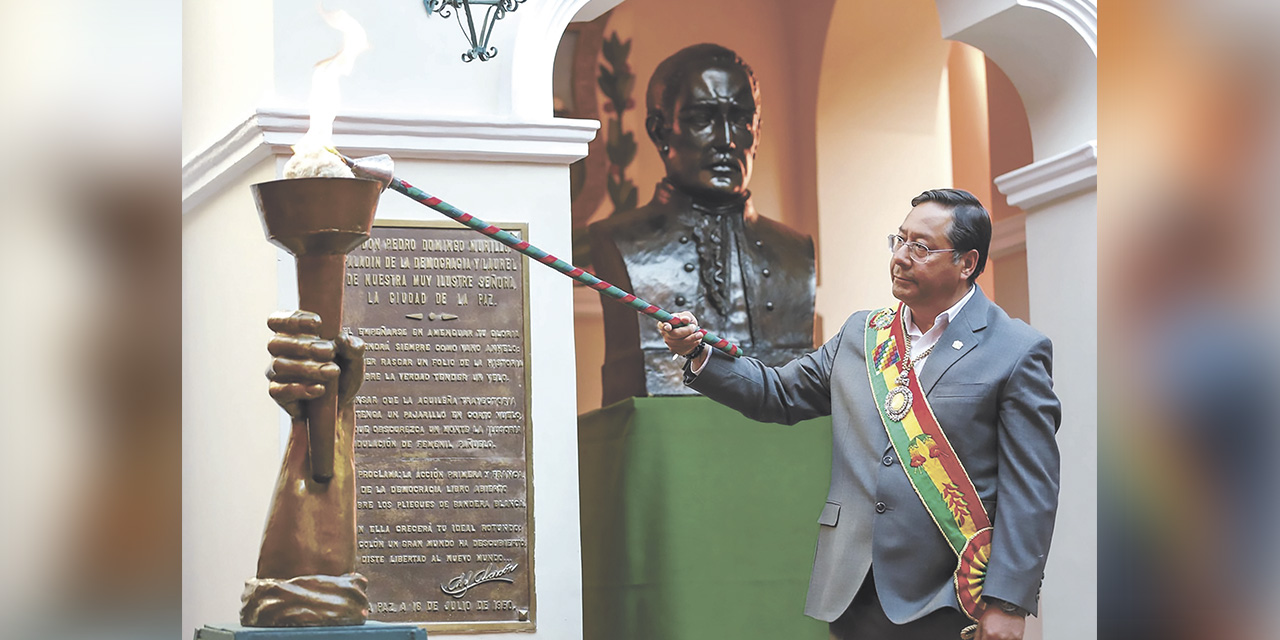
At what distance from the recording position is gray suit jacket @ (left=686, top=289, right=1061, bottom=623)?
3.62 meters

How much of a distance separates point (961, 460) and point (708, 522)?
2.39 metres

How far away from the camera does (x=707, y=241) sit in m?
6.59

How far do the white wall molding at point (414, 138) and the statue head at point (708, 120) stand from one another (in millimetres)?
878

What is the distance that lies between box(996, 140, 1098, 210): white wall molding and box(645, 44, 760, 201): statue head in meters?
1.23

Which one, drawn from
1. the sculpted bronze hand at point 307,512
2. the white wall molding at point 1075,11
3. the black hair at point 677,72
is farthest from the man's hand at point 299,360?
the white wall molding at point 1075,11

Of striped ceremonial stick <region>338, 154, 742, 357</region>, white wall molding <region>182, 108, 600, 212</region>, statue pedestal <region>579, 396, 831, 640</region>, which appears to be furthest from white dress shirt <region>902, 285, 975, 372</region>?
statue pedestal <region>579, 396, 831, 640</region>

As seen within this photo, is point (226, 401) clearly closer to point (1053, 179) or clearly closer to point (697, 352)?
point (697, 352)

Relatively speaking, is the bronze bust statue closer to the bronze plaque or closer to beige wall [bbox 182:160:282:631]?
the bronze plaque

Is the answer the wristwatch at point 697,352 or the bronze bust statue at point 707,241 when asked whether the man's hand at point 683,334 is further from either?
the bronze bust statue at point 707,241

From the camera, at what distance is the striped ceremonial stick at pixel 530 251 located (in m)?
3.05
